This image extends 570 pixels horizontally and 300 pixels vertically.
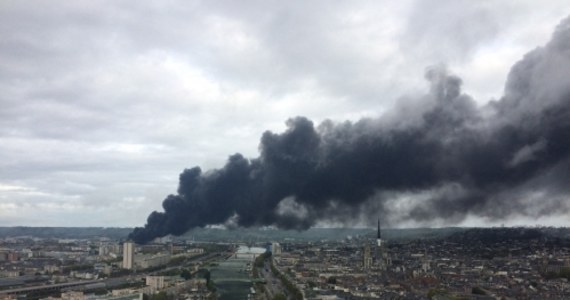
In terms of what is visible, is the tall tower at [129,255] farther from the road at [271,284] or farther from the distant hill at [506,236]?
the distant hill at [506,236]

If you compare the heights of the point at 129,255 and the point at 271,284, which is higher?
the point at 129,255

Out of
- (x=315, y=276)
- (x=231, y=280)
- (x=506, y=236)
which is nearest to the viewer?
(x=315, y=276)

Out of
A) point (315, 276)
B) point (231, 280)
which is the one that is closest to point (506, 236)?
point (315, 276)

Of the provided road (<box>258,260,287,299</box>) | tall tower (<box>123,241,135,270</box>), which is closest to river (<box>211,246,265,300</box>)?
road (<box>258,260,287,299</box>)

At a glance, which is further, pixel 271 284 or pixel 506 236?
pixel 506 236

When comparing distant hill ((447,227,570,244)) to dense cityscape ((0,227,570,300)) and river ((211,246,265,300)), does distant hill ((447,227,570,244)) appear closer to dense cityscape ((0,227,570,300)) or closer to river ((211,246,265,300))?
dense cityscape ((0,227,570,300))

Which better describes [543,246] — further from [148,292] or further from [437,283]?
[148,292]

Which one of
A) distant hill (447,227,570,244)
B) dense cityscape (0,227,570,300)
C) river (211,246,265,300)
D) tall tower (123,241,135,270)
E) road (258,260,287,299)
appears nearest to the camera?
dense cityscape (0,227,570,300)

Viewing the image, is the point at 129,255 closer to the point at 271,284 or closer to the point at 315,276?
the point at 271,284

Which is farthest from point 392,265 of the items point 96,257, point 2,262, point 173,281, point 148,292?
point 2,262

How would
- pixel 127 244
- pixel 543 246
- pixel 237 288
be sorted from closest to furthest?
pixel 237 288
pixel 127 244
pixel 543 246

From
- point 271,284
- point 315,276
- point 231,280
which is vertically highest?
point 315,276
